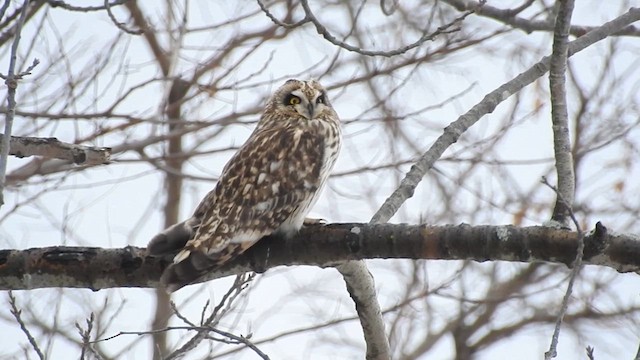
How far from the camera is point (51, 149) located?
3508 millimetres

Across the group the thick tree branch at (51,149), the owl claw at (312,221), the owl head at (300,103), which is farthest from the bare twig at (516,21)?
the thick tree branch at (51,149)

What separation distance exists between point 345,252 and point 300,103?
7.02ft

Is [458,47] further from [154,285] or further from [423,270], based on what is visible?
[154,285]

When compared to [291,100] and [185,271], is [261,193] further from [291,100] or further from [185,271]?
[291,100]

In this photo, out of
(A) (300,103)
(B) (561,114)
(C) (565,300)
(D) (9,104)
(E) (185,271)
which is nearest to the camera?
(C) (565,300)

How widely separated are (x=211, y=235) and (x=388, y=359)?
98cm

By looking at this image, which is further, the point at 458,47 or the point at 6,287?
the point at 458,47

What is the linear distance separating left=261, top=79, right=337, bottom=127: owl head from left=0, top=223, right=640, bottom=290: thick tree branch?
1.42 metres

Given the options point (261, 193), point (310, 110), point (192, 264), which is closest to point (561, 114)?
point (261, 193)

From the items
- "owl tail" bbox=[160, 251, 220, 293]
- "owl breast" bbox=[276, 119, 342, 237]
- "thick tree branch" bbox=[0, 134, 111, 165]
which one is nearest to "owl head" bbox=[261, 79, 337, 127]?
"owl breast" bbox=[276, 119, 342, 237]

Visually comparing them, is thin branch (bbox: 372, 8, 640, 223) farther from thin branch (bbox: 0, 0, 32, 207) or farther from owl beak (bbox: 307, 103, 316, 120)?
thin branch (bbox: 0, 0, 32, 207)

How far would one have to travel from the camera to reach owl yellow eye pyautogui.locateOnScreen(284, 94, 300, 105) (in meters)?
5.64

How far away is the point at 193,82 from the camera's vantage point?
698 cm

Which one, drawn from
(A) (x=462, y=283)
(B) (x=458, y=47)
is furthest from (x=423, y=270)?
(B) (x=458, y=47)
